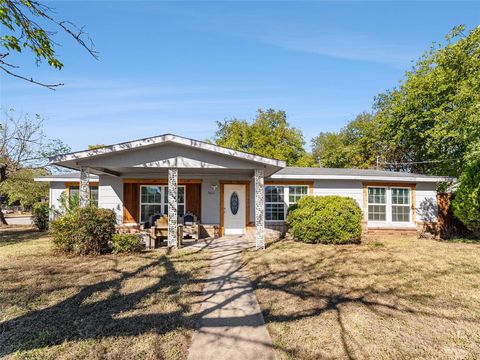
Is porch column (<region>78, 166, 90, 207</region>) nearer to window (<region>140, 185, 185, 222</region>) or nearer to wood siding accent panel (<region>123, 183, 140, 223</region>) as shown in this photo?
wood siding accent panel (<region>123, 183, 140, 223</region>)

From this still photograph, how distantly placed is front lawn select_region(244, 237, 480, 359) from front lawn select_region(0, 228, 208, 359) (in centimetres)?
145

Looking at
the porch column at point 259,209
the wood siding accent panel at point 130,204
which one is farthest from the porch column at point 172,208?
the wood siding accent panel at point 130,204

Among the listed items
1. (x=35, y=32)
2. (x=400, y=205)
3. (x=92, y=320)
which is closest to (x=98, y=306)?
(x=92, y=320)

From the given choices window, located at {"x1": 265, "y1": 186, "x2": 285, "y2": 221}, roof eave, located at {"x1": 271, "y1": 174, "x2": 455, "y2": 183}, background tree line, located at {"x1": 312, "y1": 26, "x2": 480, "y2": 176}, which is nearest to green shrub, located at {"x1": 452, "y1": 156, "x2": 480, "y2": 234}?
background tree line, located at {"x1": 312, "y1": 26, "x2": 480, "y2": 176}

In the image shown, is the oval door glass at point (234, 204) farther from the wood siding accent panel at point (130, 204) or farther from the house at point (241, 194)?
the wood siding accent panel at point (130, 204)

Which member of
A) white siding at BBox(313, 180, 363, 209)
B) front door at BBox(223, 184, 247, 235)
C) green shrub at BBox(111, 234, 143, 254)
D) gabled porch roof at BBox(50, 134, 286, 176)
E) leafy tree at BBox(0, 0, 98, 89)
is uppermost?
leafy tree at BBox(0, 0, 98, 89)

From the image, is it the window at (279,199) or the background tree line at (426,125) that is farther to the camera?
the background tree line at (426,125)

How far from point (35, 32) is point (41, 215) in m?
14.2

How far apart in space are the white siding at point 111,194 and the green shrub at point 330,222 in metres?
7.89

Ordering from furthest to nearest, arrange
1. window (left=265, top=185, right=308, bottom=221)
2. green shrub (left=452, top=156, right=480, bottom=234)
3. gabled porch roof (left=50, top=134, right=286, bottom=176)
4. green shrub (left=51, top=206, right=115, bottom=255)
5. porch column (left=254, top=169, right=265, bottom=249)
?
window (left=265, top=185, right=308, bottom=221) → green shrub (left=452, top=156, right=480, bottom=234) → porch column (left=254, top=169, right=265, bottom=249) → gabled porch roof (left=50, top=134, right=286, bottom=176) → green shrub (left=51, top=206, right=115, bottom=255)

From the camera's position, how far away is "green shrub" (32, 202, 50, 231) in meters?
14.9

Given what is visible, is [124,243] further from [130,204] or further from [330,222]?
[330,222]

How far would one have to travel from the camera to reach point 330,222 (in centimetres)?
1076

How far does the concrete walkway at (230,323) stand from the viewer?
11.0ft
